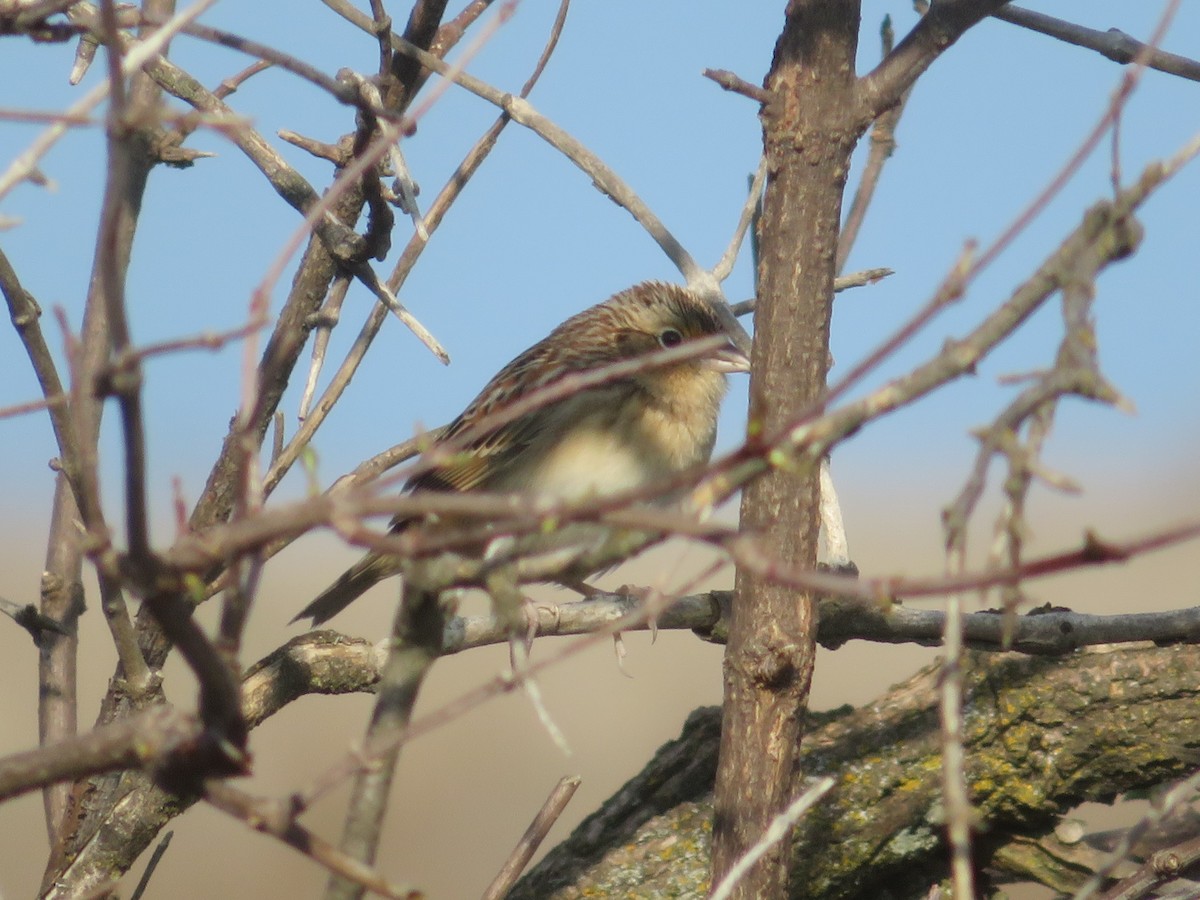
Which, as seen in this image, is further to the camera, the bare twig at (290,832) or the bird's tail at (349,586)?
the bird's tail at (349,586)

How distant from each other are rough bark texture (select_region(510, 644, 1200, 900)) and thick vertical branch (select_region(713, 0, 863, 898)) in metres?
0.73

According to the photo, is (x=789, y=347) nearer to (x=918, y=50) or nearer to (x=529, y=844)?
(x=918, y=50)

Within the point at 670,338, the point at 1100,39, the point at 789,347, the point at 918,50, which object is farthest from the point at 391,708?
the point at 670,338

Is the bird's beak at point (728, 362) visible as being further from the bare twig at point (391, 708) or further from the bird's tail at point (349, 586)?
the bare twig at point (391, 708)

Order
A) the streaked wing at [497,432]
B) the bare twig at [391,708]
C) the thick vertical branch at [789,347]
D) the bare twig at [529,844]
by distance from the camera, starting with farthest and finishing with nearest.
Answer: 1. the streaked wing at [497,432]
2. the bare twig at [529,844]
3. the thick vertical branch at [789,347]
4. the bare twig at [391,708]

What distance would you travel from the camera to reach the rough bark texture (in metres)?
3.69

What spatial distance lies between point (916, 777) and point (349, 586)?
7.04 feet

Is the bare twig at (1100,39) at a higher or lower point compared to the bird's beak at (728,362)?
lower

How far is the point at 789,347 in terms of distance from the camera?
2951 millimetres

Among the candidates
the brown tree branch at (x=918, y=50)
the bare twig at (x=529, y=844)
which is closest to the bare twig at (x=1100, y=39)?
the brown tree branch at (x=918, y=50)

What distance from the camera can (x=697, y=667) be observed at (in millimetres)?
13211

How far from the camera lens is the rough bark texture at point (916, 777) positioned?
369 centimetres

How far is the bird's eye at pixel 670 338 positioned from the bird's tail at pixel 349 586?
145 cm

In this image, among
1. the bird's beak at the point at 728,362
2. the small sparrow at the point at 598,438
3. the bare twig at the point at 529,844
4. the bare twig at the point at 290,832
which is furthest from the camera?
the bird's beak at the point at 728,362
